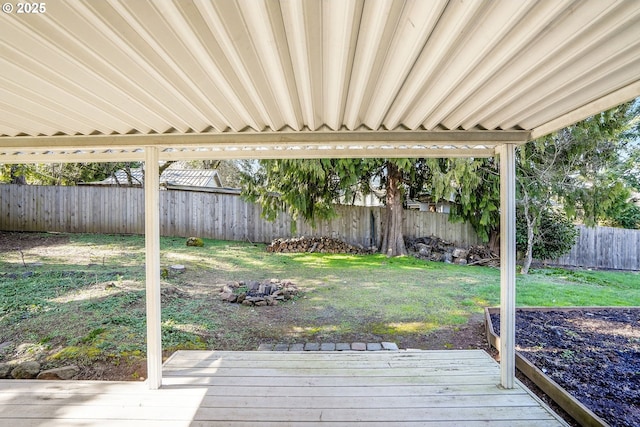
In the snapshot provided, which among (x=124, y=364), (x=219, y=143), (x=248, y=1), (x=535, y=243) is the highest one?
(x=248, y=1)

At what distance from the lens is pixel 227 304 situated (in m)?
4.75

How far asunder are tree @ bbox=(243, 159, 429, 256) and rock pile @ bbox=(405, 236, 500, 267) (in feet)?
1.61

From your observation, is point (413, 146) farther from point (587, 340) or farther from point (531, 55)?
point (587, 340)

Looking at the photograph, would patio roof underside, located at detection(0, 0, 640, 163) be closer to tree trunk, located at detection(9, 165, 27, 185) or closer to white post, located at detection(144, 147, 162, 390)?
white post, located at detection(144, 147, 162, 390)

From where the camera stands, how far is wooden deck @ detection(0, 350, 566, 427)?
1.98 metres

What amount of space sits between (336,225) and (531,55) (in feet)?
26.7

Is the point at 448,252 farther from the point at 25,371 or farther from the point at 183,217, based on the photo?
the point at 25,371

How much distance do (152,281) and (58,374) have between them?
1330mm

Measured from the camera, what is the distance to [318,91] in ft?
5.55

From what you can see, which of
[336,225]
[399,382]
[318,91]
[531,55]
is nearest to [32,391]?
[399,382]

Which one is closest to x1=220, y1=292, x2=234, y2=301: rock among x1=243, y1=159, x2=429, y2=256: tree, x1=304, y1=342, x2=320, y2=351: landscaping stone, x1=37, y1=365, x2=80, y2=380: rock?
x1=304, y1=342, x2=320, y2=351: landscaping stone

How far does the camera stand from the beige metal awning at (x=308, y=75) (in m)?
1.08

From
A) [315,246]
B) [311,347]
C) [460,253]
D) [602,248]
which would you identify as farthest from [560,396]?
[602,248]

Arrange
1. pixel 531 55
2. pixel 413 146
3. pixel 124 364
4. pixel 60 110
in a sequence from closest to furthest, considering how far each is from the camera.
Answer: pixel 531 55, pixel 60 110, pixel 413 146, pixel 124 364
